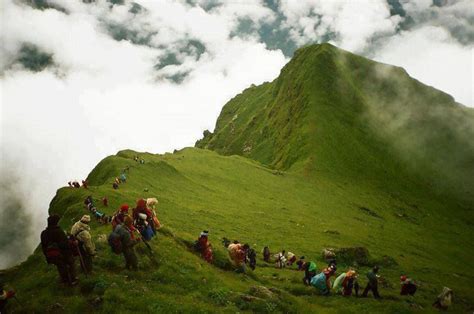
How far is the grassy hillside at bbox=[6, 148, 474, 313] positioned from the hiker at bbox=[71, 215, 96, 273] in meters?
0.91

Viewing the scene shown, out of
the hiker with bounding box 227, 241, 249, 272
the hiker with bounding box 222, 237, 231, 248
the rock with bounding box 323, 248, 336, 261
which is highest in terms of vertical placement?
the hiker with bounding box 227, 241, 249, 272

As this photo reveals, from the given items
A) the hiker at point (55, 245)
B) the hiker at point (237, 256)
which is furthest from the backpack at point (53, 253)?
the hiker at point (237, 256)

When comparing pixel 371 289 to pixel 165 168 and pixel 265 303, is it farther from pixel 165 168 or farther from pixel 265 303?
pixel 165 168

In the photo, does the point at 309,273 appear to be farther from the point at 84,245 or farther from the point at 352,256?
the point at 352,256

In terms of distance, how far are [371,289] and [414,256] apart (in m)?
56.7

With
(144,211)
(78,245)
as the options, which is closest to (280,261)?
(144,211)

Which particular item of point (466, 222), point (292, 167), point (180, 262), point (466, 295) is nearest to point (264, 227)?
point (466, 295)

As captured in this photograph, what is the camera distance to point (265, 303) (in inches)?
987

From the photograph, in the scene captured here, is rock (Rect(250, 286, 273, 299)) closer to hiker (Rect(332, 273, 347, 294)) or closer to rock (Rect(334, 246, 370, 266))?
hiker (Rect(332, 273, 347, 294))

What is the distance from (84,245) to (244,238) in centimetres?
4301

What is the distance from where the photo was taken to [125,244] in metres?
24.6

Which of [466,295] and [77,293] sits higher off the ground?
[77,293]

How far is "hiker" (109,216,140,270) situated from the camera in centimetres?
2475

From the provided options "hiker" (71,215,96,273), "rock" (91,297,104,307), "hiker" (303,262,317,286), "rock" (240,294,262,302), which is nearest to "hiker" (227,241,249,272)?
"rock" (240,294,262,302)
